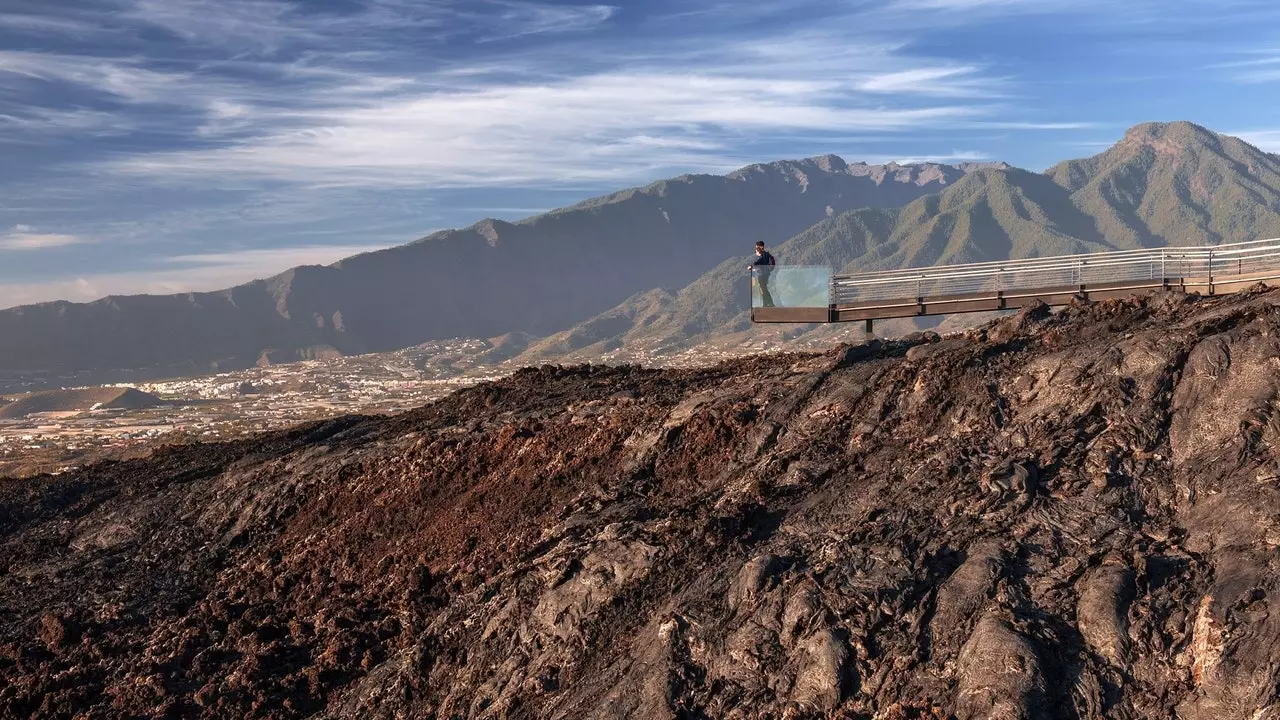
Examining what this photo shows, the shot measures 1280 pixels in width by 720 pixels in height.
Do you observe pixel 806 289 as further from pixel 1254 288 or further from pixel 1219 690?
pixel 1219 690

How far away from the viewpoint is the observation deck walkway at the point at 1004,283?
27.8m

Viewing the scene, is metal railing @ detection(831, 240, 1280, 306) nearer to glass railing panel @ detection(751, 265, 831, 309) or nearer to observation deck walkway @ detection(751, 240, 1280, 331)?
observation deck walkway @ detection(751, 240, 1280, 331)

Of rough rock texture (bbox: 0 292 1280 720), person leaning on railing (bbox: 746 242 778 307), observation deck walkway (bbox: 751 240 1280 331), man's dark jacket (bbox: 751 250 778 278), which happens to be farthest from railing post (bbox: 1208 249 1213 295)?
man's dark jacket (bbox: 751 250 778 278)

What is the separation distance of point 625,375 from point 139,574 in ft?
43.7

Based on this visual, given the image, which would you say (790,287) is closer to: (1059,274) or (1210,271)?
(1059,274)

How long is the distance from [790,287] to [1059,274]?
7.90 m

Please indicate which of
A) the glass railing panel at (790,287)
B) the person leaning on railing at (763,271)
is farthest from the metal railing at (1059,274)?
the person leaning on railing at (763,271)

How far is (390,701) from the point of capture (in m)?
17.3

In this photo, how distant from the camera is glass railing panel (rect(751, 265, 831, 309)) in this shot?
3281 centimetres

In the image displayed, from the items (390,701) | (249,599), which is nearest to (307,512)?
(249,599)

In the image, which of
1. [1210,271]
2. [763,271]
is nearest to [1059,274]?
[1210,271]

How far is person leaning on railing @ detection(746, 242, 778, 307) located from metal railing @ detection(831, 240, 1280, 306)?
1986 millimetres

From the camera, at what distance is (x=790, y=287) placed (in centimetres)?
3328

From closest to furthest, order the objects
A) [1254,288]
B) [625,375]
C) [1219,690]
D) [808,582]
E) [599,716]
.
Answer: [1219,690], [599,716], [808,582], [1254,288], [625,375]
